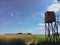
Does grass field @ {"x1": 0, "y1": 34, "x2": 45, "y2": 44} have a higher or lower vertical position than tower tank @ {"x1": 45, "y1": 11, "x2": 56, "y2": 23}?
lower

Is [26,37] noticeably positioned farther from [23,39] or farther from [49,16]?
[49,16]

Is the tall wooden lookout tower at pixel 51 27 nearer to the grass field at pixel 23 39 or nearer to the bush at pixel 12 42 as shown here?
the grass field at pixel 23 39

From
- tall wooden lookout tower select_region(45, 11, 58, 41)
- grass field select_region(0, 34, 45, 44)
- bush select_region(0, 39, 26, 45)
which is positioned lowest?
bush select_region(0, 39, 26, 45)

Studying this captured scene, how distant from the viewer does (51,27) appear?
286 cm

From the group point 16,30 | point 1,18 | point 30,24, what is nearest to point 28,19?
point 30,24

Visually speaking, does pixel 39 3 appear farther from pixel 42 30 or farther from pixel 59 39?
pixel 59 39

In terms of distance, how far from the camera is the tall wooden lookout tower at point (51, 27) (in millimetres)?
2859

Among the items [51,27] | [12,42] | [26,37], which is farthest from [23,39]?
[51,27]

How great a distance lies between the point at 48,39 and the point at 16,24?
25.1 inches

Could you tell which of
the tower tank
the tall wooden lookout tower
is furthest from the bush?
the tower tank

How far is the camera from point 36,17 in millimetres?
2922

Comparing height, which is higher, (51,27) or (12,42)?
(51,27)

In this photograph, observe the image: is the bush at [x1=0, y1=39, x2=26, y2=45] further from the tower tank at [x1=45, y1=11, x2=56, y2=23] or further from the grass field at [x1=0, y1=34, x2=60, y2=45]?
the tower tank at [x1=45, y1=11, x2=56, y2=23]

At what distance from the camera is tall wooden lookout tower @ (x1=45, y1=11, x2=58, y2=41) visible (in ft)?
9.38
